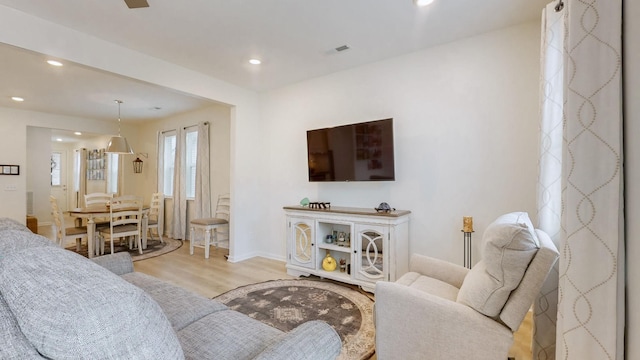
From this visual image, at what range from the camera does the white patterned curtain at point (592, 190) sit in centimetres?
91

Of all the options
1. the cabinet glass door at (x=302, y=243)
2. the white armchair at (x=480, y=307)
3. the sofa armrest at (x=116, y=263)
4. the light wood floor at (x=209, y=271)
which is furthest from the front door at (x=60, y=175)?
the white armchair at (x=480, y=307)

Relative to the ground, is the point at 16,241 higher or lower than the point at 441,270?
higher

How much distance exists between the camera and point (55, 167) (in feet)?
30.7

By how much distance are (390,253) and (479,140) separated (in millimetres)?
1368

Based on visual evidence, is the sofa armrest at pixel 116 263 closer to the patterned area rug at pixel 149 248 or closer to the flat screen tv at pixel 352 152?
the flat screen tv at pixel 352 152

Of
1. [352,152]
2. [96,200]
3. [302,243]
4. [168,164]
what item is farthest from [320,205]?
[96,200]

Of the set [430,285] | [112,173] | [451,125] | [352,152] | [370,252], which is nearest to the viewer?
[430,285]

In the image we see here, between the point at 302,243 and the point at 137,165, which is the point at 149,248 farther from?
the point at 302,243

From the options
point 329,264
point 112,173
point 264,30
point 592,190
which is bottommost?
point 329,264

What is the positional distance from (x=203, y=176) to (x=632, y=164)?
17.4 feet

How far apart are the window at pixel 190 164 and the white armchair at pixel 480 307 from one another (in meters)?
4.92

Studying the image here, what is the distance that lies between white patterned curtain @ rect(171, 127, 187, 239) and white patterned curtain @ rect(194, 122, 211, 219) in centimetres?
49

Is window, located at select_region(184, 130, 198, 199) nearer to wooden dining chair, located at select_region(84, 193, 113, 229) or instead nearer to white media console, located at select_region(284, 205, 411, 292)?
wooden dining chair, located at select_region(84, 193, 113, 229)

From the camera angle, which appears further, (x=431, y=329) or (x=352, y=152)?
(x=352, y=152)
